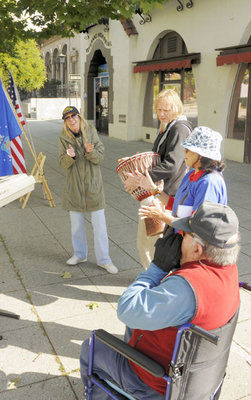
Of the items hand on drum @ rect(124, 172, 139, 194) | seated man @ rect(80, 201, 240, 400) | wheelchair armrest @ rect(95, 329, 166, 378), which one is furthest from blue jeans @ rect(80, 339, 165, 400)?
hand on drum @ rect(124, 172, 139, 194)

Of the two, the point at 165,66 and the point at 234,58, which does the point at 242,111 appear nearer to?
the point at 234,58

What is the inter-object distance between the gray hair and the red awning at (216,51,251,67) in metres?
9.69

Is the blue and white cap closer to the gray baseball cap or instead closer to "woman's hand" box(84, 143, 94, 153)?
the gray baseball cap

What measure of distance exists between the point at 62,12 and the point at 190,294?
6494 mm

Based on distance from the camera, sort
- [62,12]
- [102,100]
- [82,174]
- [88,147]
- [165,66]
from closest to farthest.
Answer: [88,147] → [82,174] → [62,12] → [165,66] → [102,100]

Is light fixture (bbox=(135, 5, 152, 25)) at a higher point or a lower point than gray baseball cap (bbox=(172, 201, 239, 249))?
higher

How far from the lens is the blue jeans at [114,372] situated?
78.1 inches

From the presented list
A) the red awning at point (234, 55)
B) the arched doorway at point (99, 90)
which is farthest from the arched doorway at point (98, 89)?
the red awning at point (234, 55)

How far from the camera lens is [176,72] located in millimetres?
14570

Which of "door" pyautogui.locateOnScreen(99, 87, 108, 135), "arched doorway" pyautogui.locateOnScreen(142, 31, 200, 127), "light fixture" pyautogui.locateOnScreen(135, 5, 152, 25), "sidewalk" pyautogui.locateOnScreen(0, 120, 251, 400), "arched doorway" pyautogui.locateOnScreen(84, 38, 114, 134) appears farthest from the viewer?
"door" pyautogui.locateOnScreen(99, 87, 108, 135)

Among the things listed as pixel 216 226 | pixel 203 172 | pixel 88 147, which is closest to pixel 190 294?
pixel 216 226

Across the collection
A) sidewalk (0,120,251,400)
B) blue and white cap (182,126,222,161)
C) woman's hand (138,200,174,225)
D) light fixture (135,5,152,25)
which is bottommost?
sidewalk (0,120,251,400)

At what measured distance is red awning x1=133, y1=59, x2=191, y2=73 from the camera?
12.9 m

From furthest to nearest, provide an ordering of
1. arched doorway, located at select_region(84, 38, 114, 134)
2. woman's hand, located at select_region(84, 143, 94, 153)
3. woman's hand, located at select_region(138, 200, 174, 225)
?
arched doorway, located at select_region(84, 38, 114, 134)
woman's hand, located at select_region(84, 143, 94, 153)
woman's hand, located at select_region(138, 200, 174, 225)
